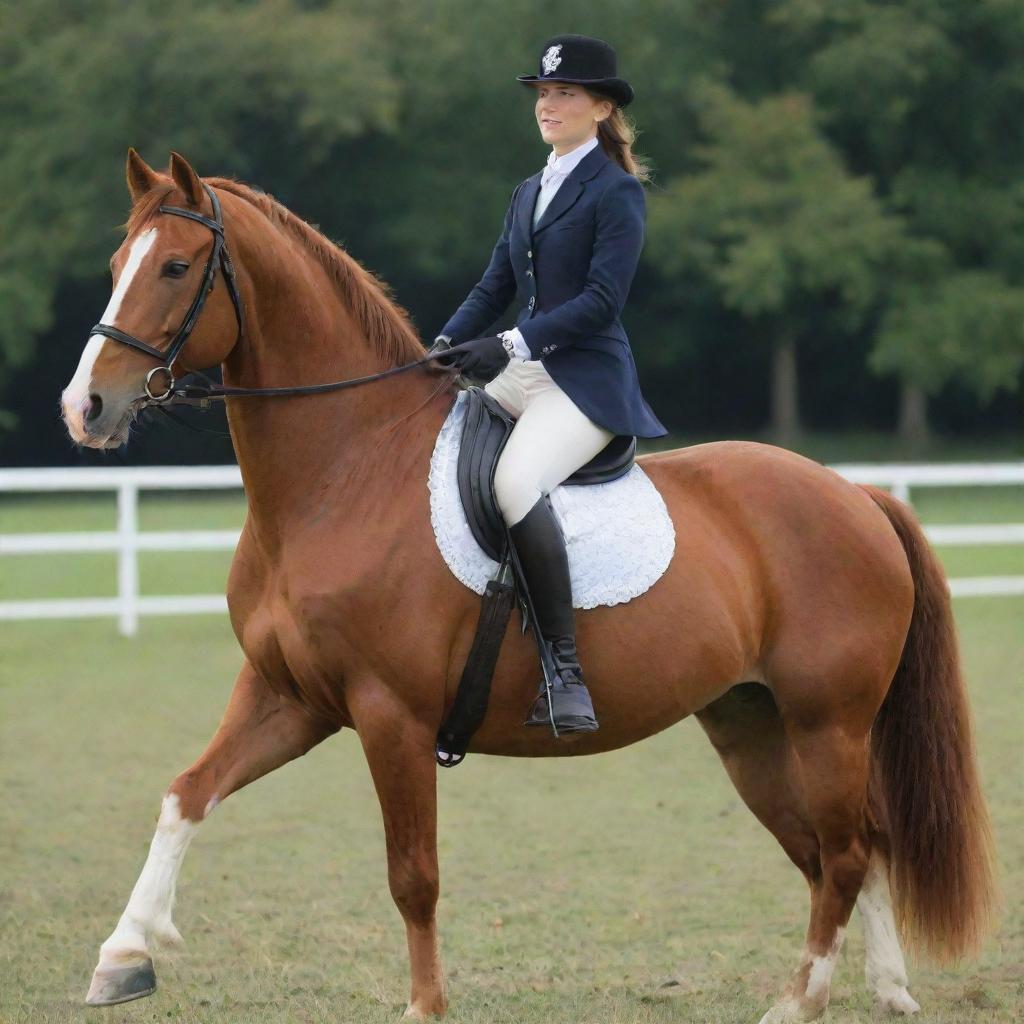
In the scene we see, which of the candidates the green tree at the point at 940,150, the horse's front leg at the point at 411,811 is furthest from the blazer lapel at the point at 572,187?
the green tree at the point at 940,150

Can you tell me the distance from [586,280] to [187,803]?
1.91 meters

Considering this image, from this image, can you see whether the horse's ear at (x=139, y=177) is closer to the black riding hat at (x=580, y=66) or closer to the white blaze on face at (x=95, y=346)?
the white blaze on face at (x=95, y=346)

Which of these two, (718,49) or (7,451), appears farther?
(718,49)

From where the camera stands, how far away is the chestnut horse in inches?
178

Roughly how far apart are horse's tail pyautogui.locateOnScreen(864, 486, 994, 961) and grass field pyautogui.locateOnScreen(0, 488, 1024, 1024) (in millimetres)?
256

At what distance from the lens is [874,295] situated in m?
34.3

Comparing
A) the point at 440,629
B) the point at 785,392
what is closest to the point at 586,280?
the point at 440,629

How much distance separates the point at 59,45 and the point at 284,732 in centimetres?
3082

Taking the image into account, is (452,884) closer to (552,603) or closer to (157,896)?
(157,896)

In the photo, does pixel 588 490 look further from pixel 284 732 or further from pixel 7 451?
pixel 7 451

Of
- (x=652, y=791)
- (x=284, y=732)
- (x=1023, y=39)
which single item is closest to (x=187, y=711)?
(x=652, y=791)

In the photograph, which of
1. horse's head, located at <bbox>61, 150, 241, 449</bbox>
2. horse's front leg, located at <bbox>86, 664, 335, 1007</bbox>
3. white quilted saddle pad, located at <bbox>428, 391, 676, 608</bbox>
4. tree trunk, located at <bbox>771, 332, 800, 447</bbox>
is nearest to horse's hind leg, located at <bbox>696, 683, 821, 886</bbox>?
white quilted saddle pad, located at <bbox>428, 391, 676, 608</bbox>

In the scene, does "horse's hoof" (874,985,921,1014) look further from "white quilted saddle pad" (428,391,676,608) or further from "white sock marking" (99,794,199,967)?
"white sock marking" (99,794,199,967)

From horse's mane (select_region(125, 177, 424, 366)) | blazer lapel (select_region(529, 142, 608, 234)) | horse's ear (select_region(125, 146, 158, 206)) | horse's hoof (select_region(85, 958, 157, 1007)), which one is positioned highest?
horse's ear (select_region(125, 146, 158, 206))
